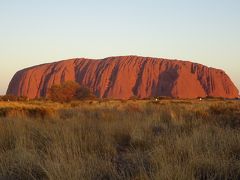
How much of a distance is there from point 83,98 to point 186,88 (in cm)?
5028

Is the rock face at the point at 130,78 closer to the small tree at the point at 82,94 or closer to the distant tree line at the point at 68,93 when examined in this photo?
the small tree at the point at 82,94

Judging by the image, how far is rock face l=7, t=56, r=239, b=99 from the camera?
10444cm

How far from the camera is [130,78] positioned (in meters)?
110

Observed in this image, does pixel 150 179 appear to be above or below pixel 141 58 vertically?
above

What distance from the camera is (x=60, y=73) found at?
11362 cm

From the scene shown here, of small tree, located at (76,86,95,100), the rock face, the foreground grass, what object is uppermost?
the foreground grass

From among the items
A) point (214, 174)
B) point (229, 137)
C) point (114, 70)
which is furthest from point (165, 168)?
point (114, 70)

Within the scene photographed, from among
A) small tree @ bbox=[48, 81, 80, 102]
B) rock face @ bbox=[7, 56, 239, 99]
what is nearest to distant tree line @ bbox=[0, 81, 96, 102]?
small tree @ bbox=[48, 81, 80, 102]

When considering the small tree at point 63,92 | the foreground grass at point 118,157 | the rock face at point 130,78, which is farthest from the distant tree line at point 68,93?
the rock face at point 130,78

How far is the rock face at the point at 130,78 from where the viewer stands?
10444cm

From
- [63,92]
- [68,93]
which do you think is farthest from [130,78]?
[63,92]

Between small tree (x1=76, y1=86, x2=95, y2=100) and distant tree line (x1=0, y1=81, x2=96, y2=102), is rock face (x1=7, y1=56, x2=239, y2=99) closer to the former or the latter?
small tree (x1=76, y1=86, x2=95, y2=100)

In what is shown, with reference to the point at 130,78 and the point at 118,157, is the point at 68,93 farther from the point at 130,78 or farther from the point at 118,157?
the point at 130,78

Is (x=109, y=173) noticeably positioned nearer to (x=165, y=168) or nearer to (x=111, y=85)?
(x=165, y=168)
